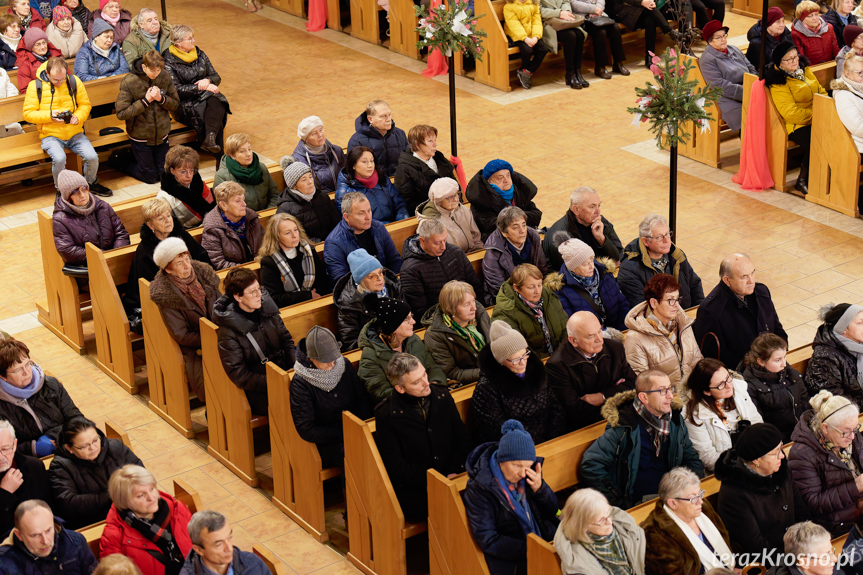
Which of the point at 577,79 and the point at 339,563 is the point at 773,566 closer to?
the point at 339,563

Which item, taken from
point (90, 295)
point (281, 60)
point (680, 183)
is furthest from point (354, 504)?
point (281, 60)

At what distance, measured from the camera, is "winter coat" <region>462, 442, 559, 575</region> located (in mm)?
4660

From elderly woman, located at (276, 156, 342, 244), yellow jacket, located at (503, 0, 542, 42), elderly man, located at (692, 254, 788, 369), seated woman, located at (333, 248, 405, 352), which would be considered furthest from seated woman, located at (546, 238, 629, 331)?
yellow jacket, located at (503, 0, 542, 42)

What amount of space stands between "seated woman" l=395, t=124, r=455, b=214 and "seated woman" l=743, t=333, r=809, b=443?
2.89 metres

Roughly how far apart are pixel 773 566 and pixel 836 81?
17.7ft

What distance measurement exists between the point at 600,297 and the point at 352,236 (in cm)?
150

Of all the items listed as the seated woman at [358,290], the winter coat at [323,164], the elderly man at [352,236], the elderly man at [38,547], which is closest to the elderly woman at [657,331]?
the seated woman at [358,290]

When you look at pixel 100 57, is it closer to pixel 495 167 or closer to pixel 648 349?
pixel 495 167

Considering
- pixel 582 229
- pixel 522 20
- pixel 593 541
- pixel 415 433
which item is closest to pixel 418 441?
pixel 415 433

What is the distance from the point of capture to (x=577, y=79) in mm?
11734

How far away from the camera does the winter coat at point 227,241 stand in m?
6.93

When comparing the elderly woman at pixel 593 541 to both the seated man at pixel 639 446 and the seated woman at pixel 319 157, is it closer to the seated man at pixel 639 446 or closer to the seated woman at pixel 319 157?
the seated man at pixel 639 446

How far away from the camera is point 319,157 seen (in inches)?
312

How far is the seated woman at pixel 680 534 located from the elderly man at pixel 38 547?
2.29 metres
